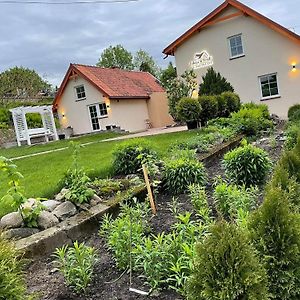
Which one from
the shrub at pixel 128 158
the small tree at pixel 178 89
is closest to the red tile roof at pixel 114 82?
the small tree at pixel 178 89

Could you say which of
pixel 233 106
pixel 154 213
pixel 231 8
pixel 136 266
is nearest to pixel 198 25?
pixel 231 8

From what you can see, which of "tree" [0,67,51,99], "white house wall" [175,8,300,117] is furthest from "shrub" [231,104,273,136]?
"tree" [0,67,51,99]

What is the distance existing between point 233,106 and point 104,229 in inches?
424

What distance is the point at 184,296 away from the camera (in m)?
2.21

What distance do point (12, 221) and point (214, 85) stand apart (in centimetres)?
1438

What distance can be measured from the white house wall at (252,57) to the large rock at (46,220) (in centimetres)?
1511

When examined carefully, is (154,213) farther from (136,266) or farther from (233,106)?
(233,106)

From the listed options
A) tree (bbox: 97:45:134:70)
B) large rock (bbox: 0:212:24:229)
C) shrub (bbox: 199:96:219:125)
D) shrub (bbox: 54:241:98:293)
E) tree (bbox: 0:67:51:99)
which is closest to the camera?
shrub (bbox: 54:241:98:293)

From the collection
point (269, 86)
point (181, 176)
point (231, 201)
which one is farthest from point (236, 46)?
point (231, 201)

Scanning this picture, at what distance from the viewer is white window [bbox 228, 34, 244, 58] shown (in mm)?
17695

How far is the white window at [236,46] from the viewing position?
1770cm

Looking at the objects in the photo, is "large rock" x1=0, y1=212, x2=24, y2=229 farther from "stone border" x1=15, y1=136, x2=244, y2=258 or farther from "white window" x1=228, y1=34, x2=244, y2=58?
"white window" x1=228, y1=34, x2=244, y2=58

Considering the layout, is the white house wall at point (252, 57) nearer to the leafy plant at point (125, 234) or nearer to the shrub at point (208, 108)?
the shrub at point (208, 108)

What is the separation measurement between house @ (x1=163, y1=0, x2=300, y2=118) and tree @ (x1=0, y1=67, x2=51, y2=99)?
1161cm
